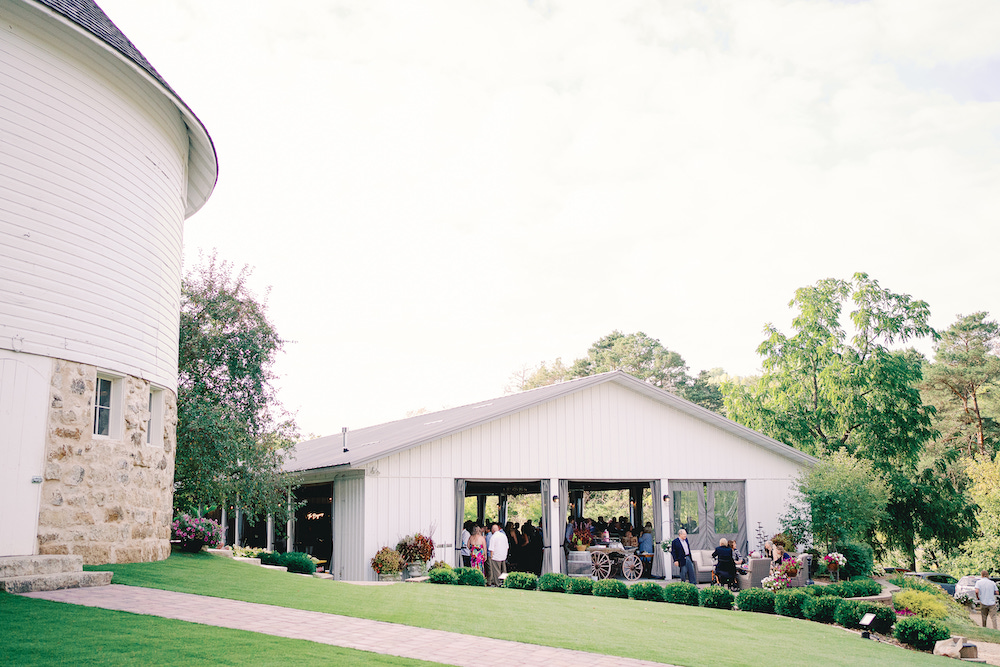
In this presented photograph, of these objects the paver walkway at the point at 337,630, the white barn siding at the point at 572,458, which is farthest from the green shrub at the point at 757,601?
the paver walkway at the point at 337,630

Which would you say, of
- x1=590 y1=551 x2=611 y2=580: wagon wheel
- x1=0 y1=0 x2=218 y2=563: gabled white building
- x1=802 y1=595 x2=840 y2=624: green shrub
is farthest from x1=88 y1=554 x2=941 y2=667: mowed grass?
x1=590 y1=551 x2=611 y2=580: wagon wheel

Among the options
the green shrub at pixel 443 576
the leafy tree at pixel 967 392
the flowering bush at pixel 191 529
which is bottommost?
the green shrub at pixel 443 576

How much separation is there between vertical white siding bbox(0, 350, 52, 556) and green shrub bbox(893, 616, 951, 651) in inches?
504

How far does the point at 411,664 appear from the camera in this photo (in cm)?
681

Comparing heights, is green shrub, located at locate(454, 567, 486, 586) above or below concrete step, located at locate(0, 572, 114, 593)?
below

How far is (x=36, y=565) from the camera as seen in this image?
9391 mm

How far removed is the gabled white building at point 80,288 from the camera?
10.5 m

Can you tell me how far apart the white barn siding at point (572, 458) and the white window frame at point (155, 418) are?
5.13 metres

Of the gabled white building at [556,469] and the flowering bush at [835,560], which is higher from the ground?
the gabled white building at [556,469]

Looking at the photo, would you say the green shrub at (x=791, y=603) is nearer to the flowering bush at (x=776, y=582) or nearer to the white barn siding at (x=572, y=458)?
the flowering bush at (x=776, y=582)

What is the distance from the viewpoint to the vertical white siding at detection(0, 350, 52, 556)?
1009 centimetres

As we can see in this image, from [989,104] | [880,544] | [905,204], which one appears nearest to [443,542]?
[905,204]

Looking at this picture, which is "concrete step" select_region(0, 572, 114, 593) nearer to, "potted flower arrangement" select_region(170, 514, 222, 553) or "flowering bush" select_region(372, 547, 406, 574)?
"potted flower arrangement" select_region(170, 514, 222, 553)

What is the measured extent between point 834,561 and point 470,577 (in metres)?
9.04
